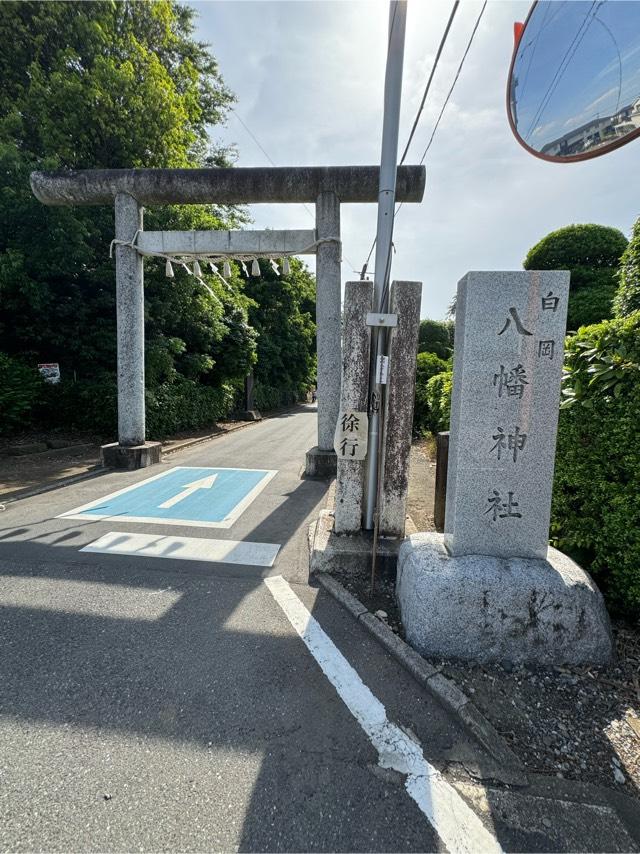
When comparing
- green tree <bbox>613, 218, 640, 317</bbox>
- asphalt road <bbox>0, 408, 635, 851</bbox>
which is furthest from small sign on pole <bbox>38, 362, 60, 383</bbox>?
green tree <bbox>613, 218, 640, 317</bbox>

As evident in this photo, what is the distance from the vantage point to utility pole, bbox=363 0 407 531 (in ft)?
11.2

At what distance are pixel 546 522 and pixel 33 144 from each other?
1362cm

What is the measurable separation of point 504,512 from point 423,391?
31.3 feet

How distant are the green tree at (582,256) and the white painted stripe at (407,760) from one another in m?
10.6

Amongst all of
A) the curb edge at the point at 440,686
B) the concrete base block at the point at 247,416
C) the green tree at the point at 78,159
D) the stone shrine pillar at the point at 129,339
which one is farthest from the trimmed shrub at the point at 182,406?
the curb edge at the point at 440,686

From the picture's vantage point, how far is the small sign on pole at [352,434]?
11.5ft

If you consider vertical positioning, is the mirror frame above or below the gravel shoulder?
above

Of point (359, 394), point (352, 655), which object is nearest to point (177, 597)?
point (352, 655)

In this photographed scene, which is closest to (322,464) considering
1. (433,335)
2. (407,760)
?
(407,760)

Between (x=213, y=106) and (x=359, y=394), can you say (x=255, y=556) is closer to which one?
(x=359, y=394)

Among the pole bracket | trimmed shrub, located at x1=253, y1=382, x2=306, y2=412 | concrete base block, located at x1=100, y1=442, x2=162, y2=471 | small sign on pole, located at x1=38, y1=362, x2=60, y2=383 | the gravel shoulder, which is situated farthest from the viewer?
trimmed shrub, located at x1=253, y1=382, x2=306, y2=412

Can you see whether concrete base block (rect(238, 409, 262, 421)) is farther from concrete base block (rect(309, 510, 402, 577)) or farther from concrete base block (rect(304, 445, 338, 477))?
concrete base block (rect(309, 510, 402, 577))

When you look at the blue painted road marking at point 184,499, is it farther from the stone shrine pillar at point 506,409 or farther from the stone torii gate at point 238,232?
the stone shrine pillar at point 506,409

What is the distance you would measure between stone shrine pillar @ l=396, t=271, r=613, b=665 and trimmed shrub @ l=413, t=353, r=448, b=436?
29.9 feet
